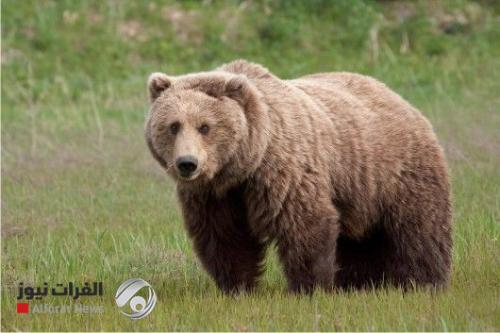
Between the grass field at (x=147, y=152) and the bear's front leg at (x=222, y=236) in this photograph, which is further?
the bear's front leg at (x=222, y=236)

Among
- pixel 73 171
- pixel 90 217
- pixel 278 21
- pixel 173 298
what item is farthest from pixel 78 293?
pixel 278 21

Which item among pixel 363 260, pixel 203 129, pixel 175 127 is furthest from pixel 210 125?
pixel 363 260

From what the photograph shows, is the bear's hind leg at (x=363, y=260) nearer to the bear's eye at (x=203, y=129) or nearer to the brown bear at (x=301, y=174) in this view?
the brown bear at (x=301, y=174)

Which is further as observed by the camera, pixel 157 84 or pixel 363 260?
pixel 363 260

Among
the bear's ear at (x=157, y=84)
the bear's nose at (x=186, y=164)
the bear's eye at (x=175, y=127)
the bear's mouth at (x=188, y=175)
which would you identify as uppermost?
the bear's ear at (x=157, y=84)

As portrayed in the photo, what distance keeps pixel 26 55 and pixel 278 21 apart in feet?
14.1

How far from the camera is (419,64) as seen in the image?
54.7ft

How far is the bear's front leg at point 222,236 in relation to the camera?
21.4ft

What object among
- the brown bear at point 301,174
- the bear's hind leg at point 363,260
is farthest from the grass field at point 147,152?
the bear's hind leg at point 363,260

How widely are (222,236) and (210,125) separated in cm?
81

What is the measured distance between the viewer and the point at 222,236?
6.57m

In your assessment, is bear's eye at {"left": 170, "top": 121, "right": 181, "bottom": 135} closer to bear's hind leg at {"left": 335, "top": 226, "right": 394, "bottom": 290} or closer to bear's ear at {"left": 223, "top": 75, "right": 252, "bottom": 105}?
bear's ear at {"left": 223, "top": 75, "right": 252, "bottom": 105}

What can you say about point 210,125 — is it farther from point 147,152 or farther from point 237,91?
point 147,152

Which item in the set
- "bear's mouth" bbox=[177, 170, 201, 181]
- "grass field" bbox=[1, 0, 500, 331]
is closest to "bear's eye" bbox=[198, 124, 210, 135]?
"bear's mouth" bbox=[177, 170, 201, 181]
